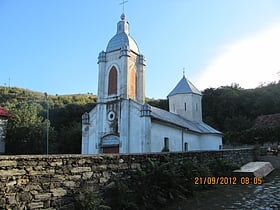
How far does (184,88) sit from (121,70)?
13.3 metres

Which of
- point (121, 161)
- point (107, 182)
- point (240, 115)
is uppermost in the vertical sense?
point (240, 115)

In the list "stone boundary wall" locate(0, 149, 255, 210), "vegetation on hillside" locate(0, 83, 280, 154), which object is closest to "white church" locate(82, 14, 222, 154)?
"vegetation on hillside" locate(0, 83, 280, 154)

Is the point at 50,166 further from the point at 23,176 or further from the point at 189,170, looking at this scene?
the point at 189,170

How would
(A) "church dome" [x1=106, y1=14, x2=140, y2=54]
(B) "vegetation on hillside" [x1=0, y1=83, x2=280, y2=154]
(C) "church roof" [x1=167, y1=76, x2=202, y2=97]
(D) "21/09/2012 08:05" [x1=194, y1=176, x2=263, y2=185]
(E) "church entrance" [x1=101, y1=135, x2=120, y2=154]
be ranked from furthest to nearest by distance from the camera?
(C) "church roof" [x1=167, y1=76, x2=202, y2=97]
(B) "vegetation on hillside" [x1=0, y1=83, x2=280, y2=154]
(A) "church dome" [x1=106, y1=14, x2=140, y2=54]
(E) "church entrance" [x1=101, y1=135, x2=120, y2=154]
(D) "21/09/2012 08:05" [x1=194, y1=176, x2=263, y2=185]

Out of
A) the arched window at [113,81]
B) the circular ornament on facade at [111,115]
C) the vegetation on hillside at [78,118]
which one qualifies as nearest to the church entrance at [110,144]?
the circular ornament on facade at [111,115]

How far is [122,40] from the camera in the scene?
2811cm

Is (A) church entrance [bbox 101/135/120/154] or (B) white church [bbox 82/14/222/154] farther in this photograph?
(A) church entrance [bbox 101/135/120/154]

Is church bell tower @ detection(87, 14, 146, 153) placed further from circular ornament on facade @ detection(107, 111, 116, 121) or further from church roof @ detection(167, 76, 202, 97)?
church roof @ detection(167, 76, 202, 97)

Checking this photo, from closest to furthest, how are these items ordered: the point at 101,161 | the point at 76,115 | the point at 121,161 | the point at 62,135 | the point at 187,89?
the point at 101,161 < the point at 121,161 < the point at 187,89 < the point at 62,135 < the point at 76,115

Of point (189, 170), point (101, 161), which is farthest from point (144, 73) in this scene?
point (101, 161)

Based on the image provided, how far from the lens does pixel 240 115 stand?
2019 inches

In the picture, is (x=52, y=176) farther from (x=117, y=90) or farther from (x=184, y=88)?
(x=184, y=88)

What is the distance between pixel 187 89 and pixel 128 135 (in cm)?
1514

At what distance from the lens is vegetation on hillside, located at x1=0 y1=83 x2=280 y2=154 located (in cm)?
3222
